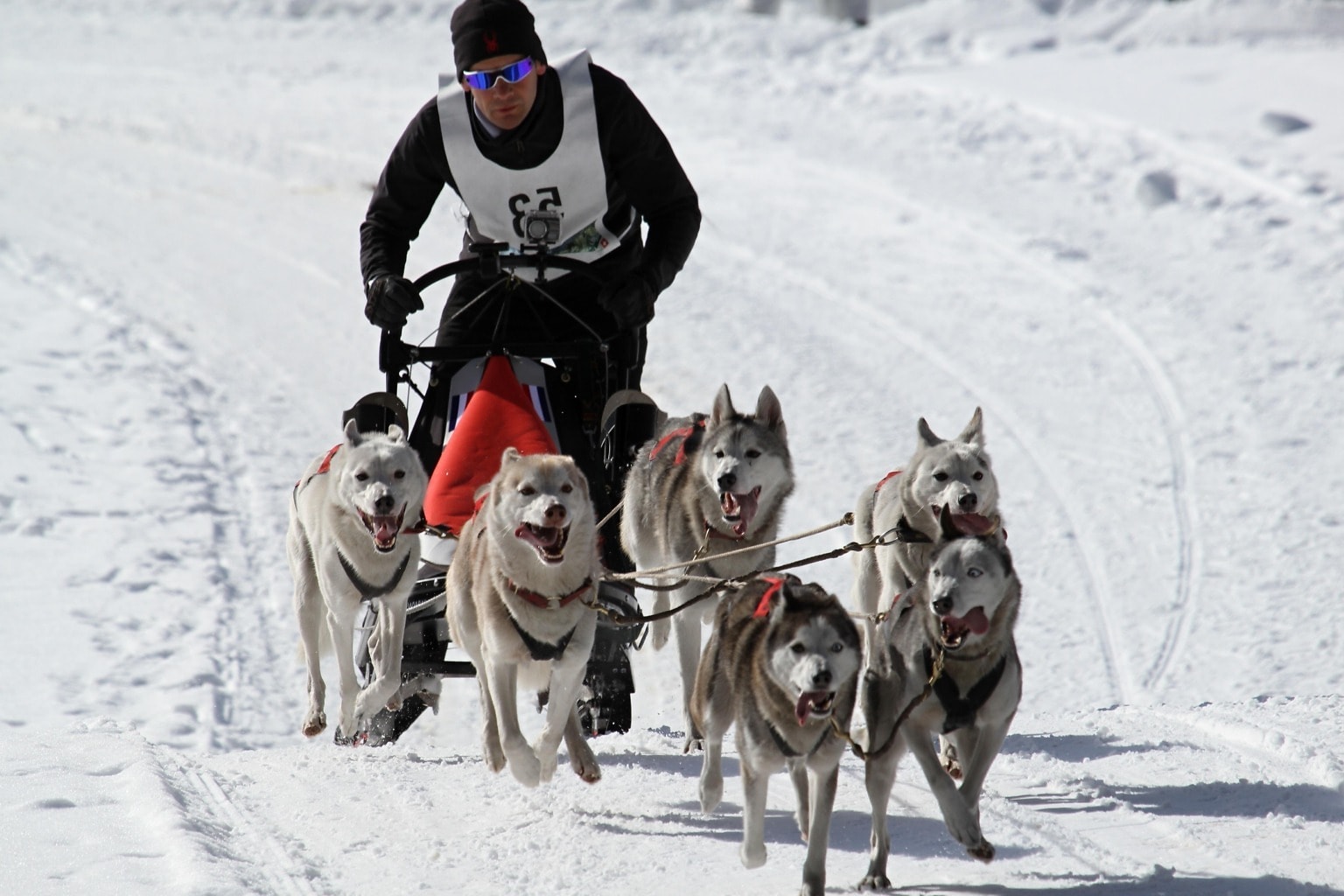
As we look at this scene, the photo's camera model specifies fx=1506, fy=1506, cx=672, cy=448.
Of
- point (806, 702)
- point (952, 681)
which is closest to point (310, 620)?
point (806, 702)

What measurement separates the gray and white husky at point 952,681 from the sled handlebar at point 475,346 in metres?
1.73

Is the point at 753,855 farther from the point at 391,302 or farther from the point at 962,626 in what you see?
the point at 391,302

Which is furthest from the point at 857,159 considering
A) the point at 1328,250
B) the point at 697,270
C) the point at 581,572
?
the point at 581,572

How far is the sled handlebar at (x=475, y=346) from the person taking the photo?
483cm

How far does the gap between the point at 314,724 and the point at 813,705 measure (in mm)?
1825

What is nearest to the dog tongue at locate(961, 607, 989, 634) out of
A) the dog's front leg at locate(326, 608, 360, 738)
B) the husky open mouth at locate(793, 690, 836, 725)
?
the husky open mouth at locate(793, 690, 836, 725)

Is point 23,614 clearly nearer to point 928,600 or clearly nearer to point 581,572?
point 581,572

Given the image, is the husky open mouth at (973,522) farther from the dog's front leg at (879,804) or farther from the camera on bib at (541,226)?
the camera on bib at (541,226)

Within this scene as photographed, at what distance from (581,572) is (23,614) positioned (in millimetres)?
4410

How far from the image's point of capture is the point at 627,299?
4855 mm

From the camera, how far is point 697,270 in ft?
36.4

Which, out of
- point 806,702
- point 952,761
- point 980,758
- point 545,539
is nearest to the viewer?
point 806,702

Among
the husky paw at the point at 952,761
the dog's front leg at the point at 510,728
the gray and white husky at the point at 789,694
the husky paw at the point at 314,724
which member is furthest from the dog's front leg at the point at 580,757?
the husky paw at the point at 952,761

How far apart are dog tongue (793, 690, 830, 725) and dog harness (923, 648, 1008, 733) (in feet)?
1.16
